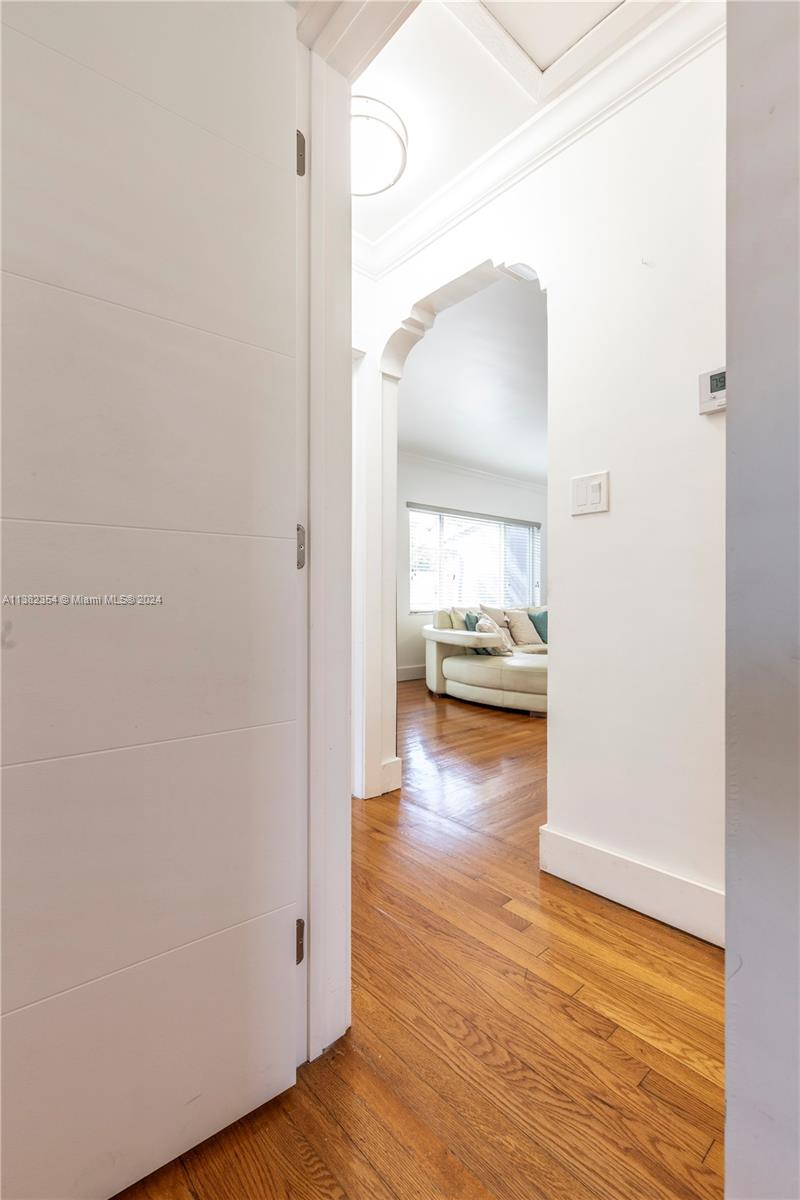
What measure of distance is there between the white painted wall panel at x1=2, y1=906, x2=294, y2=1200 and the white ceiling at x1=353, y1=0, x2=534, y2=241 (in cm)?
227

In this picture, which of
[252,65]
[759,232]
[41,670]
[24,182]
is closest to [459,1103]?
[41,670]

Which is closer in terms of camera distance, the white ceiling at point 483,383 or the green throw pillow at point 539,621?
the white ceiling at point 483,383

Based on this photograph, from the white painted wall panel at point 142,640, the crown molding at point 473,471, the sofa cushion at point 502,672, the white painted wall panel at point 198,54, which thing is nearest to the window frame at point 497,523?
the crown molding at point 473,471

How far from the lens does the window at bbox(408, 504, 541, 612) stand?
6371mm

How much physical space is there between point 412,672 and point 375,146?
5.11 m

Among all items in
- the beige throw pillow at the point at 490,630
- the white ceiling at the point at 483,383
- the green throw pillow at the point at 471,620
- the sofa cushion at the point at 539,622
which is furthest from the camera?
the sofa cushion at the point at 539,622

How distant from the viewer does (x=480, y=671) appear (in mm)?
4660

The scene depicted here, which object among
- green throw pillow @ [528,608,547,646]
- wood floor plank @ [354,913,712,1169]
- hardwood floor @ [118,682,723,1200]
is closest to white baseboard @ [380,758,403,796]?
hardwood floor @ [118,682,723,1200]

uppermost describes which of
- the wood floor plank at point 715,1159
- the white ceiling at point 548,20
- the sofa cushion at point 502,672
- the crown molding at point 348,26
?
the white ceiling at point 548,20

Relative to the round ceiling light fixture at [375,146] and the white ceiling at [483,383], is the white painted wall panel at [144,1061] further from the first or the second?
the white ceiling at [483,383]

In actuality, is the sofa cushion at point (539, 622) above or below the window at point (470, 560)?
below

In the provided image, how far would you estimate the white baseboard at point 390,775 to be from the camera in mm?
2502

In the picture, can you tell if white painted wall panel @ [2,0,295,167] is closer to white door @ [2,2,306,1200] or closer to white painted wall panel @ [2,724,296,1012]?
white door @ [2,2,306,1200]

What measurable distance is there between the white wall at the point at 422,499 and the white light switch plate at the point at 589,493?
4292 millimetres
